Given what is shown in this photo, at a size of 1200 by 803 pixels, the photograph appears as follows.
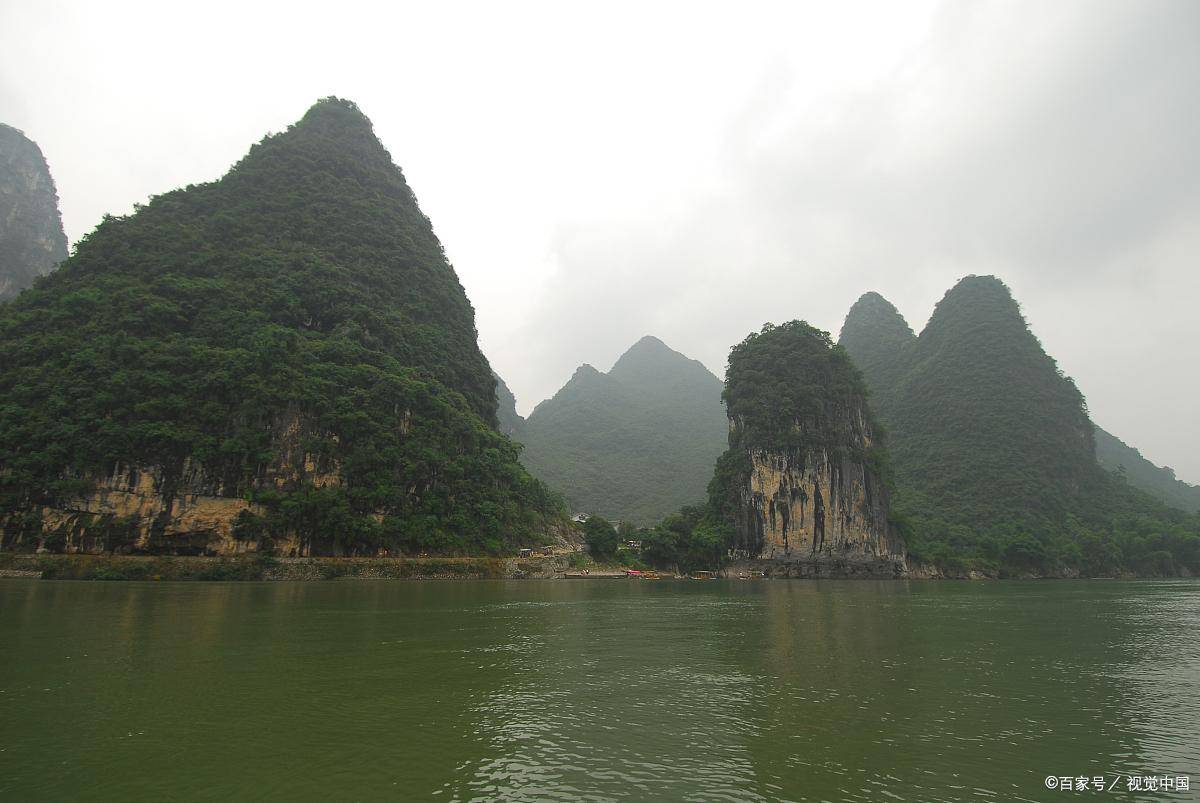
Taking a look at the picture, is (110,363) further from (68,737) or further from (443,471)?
(68,737)

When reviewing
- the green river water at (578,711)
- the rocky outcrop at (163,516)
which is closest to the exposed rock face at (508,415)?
the rocky outcrop at (163,516)

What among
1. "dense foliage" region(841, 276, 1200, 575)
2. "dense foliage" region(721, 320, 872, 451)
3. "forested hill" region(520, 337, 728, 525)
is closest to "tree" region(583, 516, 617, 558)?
"dense foliage" region(721, 320, 872, 451)

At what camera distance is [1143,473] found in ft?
421

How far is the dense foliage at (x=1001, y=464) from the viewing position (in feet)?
243

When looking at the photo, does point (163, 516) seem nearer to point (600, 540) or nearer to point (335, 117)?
point (600, 540)

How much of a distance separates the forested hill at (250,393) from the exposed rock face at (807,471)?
80.5 feet

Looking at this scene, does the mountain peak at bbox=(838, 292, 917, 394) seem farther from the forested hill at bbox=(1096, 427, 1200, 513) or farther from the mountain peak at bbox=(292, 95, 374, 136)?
the mountain peak at bbox=(292, 95, 374, 136)

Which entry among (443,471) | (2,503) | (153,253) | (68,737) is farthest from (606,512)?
(68,737)

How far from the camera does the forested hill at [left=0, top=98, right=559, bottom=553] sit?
44.8 meters

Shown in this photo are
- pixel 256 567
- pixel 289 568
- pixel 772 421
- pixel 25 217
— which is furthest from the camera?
pixel 25 217

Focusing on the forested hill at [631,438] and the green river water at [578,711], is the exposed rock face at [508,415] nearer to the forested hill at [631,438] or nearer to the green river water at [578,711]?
the forested hill at [631,438]

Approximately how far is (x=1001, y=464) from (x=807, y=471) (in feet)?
121

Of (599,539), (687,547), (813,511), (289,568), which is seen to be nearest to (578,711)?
(289,568)

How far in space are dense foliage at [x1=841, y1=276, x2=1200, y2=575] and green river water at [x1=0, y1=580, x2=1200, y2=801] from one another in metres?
65.1
